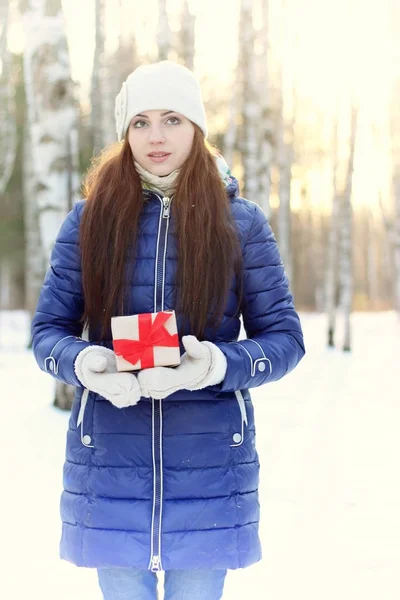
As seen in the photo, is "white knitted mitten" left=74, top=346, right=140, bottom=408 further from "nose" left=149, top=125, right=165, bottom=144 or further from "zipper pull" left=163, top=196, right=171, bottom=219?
"nose" left=149, top=125, right=165, bottom=144

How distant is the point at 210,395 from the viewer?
1905 millimetres

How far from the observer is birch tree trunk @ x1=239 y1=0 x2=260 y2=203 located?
11.2 m

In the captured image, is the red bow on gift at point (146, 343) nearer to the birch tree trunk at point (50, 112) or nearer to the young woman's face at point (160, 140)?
the young woman's face at point (160, 140)

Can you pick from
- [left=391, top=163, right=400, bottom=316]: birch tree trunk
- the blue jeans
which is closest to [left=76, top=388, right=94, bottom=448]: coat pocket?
the blue jeans

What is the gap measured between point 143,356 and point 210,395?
24 centimetres

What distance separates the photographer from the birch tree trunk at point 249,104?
11.2 metres

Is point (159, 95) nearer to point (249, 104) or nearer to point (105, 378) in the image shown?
point (105, 378)

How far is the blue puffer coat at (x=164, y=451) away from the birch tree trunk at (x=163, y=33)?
29.2ft

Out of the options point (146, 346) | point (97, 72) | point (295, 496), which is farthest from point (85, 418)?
point (97, 72)

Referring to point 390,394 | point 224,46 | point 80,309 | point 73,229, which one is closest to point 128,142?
point 73,229

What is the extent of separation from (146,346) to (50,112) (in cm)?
543

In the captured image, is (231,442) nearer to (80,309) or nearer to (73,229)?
(80,309)

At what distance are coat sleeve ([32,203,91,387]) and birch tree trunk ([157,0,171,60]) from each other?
28.9 ft

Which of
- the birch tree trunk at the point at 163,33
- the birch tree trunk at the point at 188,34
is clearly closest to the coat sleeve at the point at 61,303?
the birch tree trunk at the point at 163,33
